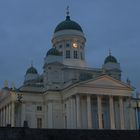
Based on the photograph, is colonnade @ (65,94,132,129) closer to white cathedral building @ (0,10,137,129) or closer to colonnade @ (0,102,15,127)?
white cathedral building @ (0,10,137,129)

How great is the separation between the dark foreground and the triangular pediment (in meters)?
20.0

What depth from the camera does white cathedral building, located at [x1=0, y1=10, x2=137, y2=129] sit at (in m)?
68.6

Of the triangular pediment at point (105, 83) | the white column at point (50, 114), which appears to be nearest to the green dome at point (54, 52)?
the white column at point (50, 114)

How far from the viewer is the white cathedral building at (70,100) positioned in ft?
225

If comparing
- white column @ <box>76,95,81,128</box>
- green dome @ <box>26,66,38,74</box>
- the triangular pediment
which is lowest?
white column @ <box>76,95,81,128</box>

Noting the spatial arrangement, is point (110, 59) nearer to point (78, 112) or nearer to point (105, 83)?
point (105, 83)

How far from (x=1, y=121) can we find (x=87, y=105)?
20797 mm

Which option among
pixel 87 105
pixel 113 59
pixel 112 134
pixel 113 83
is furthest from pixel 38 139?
pixel 113 59

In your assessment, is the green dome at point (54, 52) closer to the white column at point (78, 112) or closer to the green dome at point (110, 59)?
the green dome at point (110, 59)

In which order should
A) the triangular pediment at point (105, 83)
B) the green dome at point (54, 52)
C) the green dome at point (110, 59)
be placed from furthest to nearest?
the green dome at point (110, 59) < the green dome at point (54, 52) < the triangular pediment at point (105, 83)

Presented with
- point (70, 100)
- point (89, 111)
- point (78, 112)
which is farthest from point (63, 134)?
point (70, 100)

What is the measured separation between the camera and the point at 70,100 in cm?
6944

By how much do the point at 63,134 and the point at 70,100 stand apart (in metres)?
23.2

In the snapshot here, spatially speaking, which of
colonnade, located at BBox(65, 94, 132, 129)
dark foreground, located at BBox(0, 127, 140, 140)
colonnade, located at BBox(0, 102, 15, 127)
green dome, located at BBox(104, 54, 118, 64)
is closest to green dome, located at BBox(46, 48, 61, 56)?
colonnade, located at BBox(65, 94, 132, 129)
